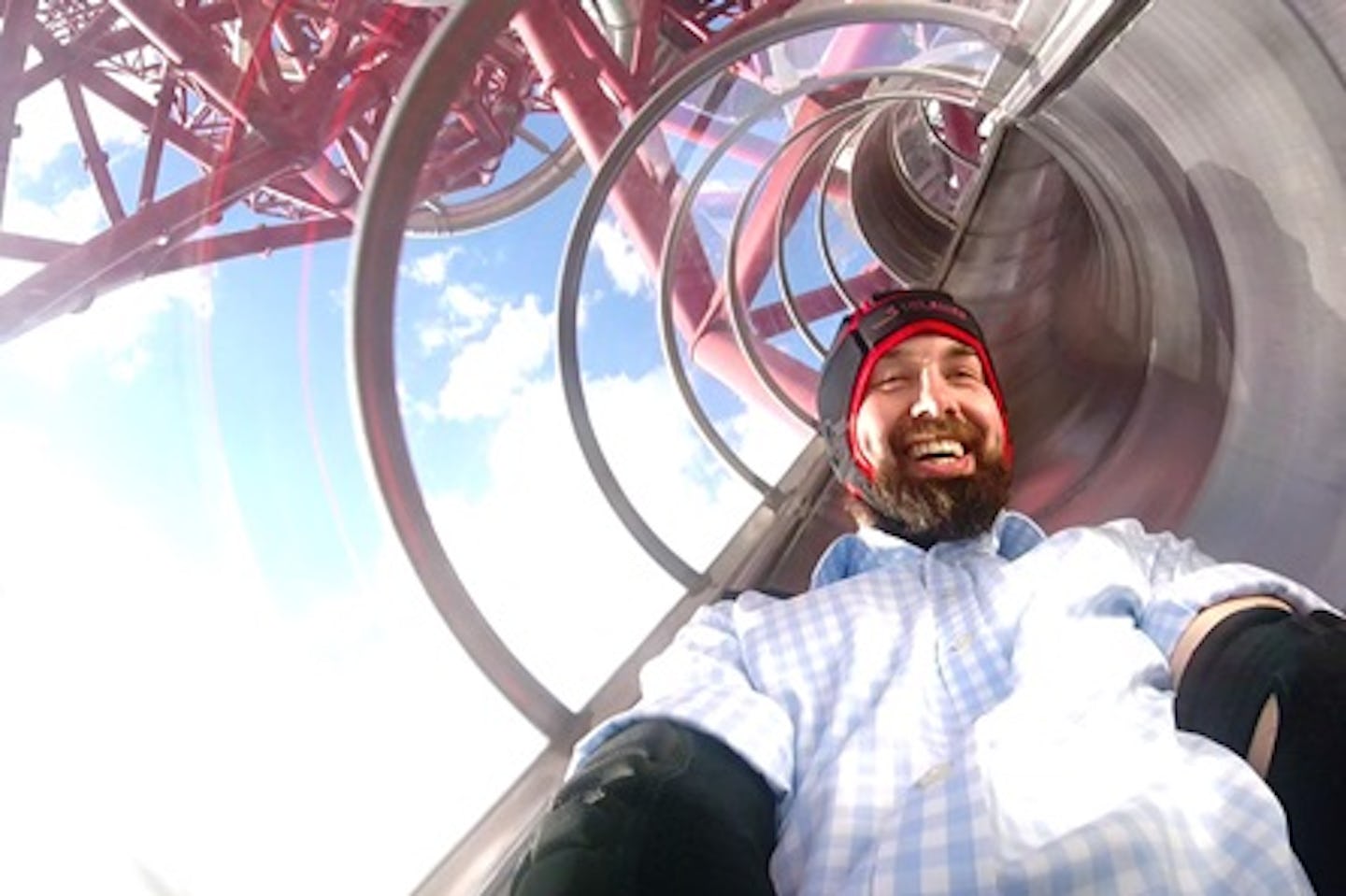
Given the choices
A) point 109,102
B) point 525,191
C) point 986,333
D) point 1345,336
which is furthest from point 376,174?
point 525,191

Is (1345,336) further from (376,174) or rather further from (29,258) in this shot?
(29,258)

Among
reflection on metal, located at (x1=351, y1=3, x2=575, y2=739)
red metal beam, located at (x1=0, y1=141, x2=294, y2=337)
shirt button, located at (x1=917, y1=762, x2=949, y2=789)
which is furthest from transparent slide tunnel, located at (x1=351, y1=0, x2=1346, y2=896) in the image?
red metal beam, located at (x1=0, y1=141, x2=294, y2=337)

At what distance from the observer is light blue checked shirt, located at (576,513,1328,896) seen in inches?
23.0

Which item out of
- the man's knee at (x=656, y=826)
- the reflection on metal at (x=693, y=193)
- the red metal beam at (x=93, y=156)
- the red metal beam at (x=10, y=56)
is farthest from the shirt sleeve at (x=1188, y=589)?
the red metal beam at (x=93, y=156)

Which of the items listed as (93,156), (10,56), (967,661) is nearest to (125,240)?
(93,156)

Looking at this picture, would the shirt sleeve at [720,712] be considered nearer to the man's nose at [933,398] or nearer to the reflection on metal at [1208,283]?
the man's nose at [933,398]

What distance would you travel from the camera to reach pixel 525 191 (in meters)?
4.21

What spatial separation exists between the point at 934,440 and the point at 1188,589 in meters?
0.39

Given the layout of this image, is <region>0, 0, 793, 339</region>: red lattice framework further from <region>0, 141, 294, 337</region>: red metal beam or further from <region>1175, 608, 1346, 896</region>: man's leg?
<region>1175, 608, 1346, 896</region>: man's leg

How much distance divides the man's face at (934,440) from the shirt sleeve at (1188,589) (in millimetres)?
202

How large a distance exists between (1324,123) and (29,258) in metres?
2.95

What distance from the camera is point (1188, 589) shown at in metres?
0.85

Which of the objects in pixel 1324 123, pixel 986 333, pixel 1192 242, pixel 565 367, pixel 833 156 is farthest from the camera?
pixel 833 156

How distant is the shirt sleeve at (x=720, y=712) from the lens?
2.70 feet
